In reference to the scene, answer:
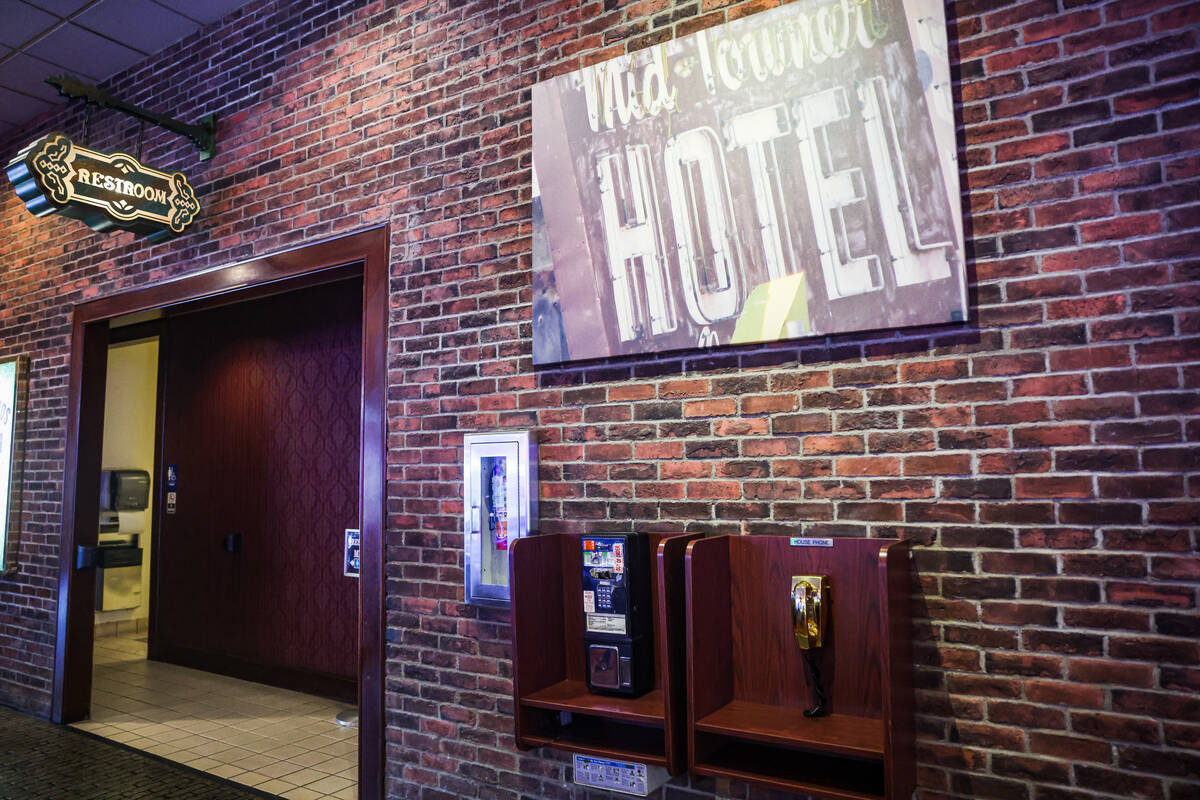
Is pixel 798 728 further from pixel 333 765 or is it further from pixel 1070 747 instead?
pixel 333 765

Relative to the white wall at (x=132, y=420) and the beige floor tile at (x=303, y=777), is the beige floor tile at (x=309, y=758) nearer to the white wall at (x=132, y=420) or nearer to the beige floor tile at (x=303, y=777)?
the beige floor tile at (x=303, y=777)

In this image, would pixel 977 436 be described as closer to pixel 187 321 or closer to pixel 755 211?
pixel 755 211

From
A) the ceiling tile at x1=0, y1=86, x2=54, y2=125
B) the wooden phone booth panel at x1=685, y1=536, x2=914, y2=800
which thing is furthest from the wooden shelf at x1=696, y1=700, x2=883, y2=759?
the ceiling tile at x1=0, y1=86, x2=54, y2=125

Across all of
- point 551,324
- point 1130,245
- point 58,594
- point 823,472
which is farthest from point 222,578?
point 1130,245

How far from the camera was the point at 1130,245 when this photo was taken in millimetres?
2150

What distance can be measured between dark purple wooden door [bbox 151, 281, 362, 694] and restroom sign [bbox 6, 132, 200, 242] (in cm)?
152

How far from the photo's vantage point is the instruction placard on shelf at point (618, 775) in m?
2.64

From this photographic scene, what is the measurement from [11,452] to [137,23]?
309 centimetres

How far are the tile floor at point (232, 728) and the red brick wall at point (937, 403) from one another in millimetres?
1043

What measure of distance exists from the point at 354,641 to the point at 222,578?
1.70 metres

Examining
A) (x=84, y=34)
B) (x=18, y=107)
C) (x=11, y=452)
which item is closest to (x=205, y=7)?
(x=84, y=34)

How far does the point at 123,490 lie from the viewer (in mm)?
7652

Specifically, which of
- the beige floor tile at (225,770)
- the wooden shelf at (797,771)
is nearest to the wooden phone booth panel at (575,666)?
the wooden shelf at (797,771)

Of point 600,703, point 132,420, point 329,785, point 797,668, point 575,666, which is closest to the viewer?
point 797,668
